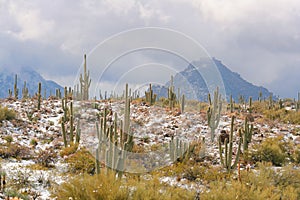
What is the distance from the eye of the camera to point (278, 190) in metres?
8.30

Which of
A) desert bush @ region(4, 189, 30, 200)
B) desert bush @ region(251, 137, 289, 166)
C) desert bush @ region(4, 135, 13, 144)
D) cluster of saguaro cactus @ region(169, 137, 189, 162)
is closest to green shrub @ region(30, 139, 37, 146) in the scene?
desert bush @ region(4, 135, 13, 144)

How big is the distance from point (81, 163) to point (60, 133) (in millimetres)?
5585

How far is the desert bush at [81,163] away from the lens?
1081 centimetres

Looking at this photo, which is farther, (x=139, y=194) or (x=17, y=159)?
(x=17, y=159)

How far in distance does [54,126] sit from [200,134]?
658cm

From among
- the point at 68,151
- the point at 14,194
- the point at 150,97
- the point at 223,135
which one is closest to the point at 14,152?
the point at 68,151

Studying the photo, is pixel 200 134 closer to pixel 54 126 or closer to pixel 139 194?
pixel 54 126

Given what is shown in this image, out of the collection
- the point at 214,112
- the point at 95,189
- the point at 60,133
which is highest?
the point at 214,112

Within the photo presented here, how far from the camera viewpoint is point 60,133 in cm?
1634

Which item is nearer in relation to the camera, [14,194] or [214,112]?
[14,194]

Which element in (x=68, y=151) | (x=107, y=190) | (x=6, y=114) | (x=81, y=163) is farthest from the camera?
(x=6, y=114)

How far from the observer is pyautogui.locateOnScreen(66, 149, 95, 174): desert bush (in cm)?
1081

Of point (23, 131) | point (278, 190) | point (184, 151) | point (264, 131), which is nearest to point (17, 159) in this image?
point (23, 131)

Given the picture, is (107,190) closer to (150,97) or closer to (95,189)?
(95,189)
